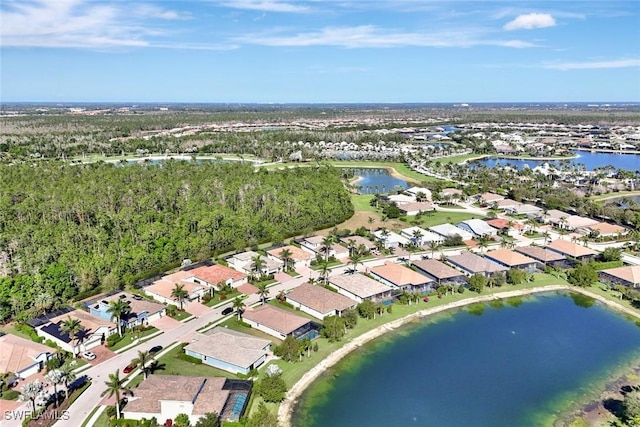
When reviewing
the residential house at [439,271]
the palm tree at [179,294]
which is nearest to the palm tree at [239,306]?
the palm tree at [179,294]

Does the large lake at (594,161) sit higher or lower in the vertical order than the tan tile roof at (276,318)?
higher

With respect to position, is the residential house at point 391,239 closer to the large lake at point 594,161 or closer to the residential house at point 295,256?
the residential house at point 295,256

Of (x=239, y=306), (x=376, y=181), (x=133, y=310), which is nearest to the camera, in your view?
(x=133, y=310)

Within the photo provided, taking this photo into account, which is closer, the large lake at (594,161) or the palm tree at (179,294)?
the palm tree at (179,294)

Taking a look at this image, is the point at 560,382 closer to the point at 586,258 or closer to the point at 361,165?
the point at 586,258

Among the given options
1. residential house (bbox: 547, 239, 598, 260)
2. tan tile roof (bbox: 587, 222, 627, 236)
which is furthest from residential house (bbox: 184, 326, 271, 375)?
tan tile roof (bbox: 587, 222, 627, 236)

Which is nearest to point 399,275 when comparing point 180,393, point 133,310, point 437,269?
point 437,269

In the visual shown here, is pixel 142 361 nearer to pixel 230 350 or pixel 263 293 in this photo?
pixel 230 350
